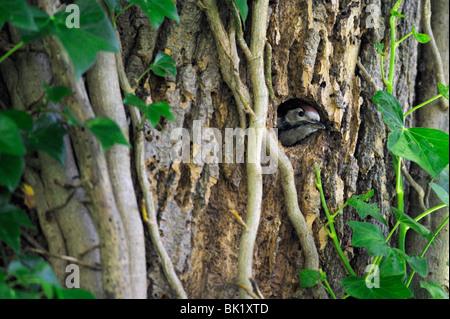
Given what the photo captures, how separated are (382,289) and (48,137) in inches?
40.9

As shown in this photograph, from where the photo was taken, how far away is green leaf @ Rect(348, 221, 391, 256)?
1252mm

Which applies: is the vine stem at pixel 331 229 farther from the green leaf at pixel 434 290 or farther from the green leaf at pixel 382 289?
the green leaf at pixel 434 290

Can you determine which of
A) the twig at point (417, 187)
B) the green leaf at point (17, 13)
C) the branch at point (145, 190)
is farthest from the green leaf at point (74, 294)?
the twig at point (417, 187)

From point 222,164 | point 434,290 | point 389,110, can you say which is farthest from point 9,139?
Result: point 434,290

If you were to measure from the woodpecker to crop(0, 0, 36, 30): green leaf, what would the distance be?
102cm

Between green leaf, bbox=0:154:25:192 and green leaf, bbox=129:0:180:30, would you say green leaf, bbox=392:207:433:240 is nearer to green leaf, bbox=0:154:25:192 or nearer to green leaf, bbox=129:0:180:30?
green leaf, bbox=129:0:180:30

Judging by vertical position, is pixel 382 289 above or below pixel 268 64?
below

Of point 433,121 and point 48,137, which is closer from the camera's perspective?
point 48,137

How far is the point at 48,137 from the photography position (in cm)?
105

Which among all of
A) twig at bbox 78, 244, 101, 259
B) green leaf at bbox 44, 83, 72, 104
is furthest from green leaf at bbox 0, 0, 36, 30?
twig at bbox 78, 244, 101, 259

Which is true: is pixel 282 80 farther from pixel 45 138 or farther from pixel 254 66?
pixel 45 138

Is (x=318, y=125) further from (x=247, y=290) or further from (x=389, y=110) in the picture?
(x=247, y=290)

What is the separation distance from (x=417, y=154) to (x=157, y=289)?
0.90 m

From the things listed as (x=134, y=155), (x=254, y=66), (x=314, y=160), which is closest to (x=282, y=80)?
(x=254, y=66)
